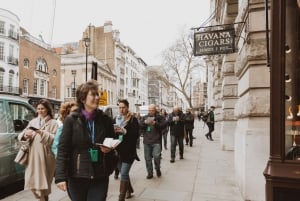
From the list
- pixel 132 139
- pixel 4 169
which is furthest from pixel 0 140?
pixel 132 139

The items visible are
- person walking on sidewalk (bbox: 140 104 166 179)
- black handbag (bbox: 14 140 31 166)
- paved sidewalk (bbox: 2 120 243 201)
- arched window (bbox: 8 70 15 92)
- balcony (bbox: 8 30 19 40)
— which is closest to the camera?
black handbag (bbox: 14 140 31 166)

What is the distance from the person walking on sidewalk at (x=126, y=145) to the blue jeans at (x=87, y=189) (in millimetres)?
1973

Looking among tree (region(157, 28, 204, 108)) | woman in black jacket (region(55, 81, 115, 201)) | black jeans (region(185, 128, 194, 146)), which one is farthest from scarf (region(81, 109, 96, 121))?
tree (region(157, 28, 204, 108))

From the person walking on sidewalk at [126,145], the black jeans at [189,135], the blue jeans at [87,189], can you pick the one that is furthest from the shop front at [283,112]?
the black jeans at [189,135]

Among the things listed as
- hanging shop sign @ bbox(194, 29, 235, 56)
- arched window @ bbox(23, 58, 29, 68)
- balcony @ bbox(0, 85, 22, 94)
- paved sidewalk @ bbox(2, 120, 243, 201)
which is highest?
arched window @ bbox(23, 58, 29, 68)

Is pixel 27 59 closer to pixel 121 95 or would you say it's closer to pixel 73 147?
pixel 121 95

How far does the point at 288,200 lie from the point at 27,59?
4690 cm

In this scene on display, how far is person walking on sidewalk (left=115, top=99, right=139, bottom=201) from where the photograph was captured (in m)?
5.46

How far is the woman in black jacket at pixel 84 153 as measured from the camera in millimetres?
3121

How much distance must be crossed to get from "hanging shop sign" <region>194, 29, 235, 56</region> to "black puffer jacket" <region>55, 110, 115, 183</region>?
5307mm

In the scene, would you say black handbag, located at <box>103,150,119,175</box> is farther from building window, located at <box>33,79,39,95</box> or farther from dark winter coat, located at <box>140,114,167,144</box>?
building window, located at <box>33,79,39,95</box>

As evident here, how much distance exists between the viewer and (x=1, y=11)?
141ft

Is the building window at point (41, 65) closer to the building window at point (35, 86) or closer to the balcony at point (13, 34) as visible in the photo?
the building window at point (35, 86)

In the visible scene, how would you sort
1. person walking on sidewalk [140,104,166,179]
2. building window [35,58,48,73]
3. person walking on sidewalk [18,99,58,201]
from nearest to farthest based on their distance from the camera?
person walking on sidewalk [18,99,58,201] < person walking on sidewalk [140,104,166,179] < building window [35,58,48,73]
